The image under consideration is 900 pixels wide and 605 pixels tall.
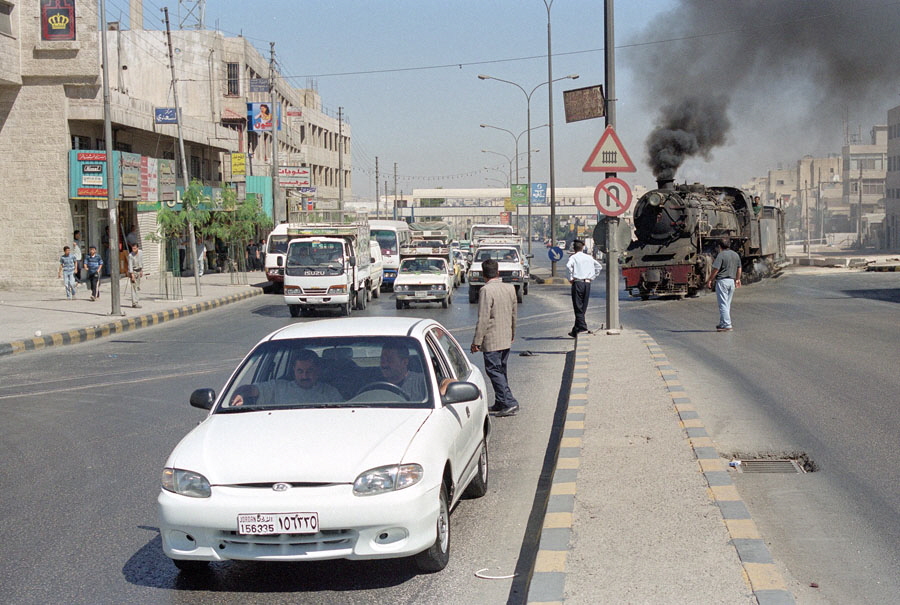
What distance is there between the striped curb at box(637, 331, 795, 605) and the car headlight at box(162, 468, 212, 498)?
272 cm

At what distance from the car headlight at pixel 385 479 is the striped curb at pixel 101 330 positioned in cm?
1469

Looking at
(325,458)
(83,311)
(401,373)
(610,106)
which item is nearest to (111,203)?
(83,311)

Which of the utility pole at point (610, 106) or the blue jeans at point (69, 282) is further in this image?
the blue jeans at point (69, 282)

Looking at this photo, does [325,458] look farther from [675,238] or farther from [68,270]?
[68,270]

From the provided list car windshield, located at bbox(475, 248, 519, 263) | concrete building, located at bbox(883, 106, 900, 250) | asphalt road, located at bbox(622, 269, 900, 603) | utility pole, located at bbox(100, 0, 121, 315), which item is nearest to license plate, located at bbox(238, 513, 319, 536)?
asphalt road, located at bbox(622, 269, 900, 603)

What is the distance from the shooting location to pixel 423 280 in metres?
28.0

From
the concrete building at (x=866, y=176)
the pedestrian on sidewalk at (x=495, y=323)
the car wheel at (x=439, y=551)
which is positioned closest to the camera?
the car wheel at (x=439, y=551)

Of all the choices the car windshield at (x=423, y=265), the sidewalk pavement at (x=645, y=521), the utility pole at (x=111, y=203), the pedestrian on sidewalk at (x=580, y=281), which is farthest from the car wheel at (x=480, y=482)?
the car windshield at (x=423, y=265)

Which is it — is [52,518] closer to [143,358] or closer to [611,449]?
[611,449]

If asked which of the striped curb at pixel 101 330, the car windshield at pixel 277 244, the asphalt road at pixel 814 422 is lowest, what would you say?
the striped curb at pixel 101 330

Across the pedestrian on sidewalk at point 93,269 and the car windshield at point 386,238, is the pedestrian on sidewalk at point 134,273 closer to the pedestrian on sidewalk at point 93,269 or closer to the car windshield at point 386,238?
the pedestrian on sidewalk at point 93,269

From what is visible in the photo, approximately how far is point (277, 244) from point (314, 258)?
12242 mm

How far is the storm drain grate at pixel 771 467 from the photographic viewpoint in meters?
7.98

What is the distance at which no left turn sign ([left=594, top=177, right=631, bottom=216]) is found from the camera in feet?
51.4
